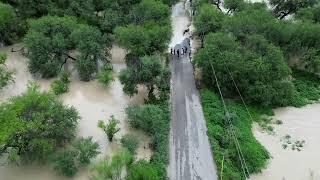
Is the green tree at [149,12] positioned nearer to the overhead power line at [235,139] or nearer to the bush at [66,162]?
the overhead power line at [235,139]

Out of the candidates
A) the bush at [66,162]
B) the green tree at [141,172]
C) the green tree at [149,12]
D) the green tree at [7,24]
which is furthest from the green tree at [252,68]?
the green tree at [7,24]

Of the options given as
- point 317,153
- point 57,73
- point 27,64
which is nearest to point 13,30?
point 27,64

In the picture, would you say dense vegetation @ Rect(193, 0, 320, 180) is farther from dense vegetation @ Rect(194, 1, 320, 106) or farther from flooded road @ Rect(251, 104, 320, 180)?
flooded road @ Rect(251, 104, 320, 180)

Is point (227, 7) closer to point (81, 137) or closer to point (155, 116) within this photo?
point (155, 116)

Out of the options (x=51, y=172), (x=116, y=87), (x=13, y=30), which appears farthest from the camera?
Result: (x=13, y=30)

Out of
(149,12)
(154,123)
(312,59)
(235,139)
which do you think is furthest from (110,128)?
(312,59)

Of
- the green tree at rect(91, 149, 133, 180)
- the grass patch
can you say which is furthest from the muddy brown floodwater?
the grass patch

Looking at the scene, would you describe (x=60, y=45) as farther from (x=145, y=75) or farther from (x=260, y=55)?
(x=260, y=55)
